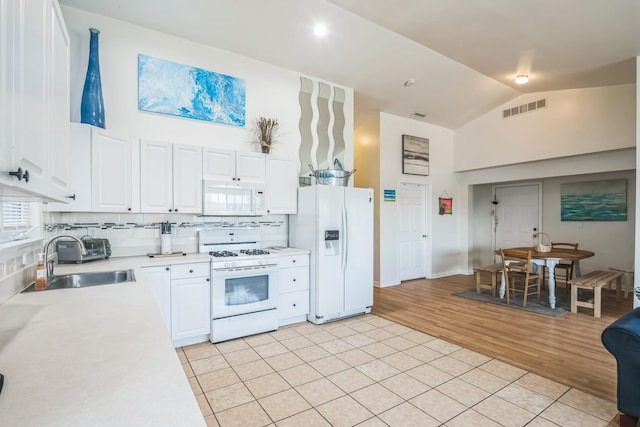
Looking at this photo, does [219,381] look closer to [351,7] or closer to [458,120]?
[351,7]

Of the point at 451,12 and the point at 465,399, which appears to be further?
the point at 451,12

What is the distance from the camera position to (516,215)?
7270 mm

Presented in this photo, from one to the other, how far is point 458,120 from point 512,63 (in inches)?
83.4

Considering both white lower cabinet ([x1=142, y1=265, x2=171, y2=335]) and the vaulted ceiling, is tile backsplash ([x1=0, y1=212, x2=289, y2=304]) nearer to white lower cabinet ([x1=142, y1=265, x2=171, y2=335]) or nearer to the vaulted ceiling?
white lower cabinet ([x1=142, y1=265, x2=171, y2=335])

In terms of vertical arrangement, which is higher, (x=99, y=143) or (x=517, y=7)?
(x=517, y=7)

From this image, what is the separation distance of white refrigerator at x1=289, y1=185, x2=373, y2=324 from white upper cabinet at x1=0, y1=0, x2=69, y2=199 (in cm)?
268

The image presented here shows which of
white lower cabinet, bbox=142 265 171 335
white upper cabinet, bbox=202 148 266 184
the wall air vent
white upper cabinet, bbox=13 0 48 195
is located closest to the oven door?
white lower cabinet, bbox=142 265 171 335

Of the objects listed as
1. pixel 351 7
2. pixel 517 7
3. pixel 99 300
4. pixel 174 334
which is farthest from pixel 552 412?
pixel 351 7

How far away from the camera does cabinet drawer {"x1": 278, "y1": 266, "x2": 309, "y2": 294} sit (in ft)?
12.5

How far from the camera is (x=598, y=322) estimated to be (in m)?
3.98

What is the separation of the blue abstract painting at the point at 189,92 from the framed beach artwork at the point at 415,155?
345 cm

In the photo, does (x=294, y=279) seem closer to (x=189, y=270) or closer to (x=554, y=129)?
(x=189, y=270)

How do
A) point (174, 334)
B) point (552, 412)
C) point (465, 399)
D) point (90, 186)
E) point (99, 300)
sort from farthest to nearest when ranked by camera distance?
Answer: point (174, 334), point (90, 186), point (465, 399), point (552, 412), point (99, 300)

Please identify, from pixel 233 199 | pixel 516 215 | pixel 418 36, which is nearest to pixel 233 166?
pixel 233 199
